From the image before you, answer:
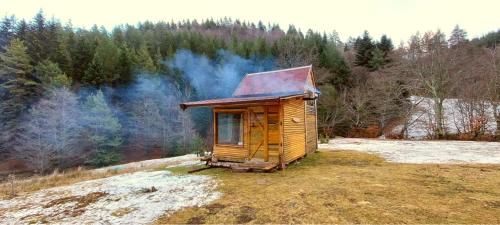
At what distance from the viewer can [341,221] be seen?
390cm

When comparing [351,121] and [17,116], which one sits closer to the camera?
[17,116]

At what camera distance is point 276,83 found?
38.4 ft

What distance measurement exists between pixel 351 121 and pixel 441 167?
16.5 meters

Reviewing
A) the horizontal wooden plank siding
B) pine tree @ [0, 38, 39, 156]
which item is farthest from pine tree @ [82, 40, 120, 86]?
the horizontal wooden plank siding

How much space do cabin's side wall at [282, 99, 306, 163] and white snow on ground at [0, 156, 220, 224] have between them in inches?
113

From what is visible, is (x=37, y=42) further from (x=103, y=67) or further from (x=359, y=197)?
(x=359, y=197)

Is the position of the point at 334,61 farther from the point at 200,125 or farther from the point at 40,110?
the point at 40,110

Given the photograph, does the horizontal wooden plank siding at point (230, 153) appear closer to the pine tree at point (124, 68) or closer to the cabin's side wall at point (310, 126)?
the cabin's side wall at point (310, 126)

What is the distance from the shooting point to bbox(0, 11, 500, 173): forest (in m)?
18.3

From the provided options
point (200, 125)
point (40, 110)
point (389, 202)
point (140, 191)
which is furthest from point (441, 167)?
point (40, 110)

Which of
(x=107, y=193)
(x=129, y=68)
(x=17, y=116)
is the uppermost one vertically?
(x=129, y=68)

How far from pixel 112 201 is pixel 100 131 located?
19.4m

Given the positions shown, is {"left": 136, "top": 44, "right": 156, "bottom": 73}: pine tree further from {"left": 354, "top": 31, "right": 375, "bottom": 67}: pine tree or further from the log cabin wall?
{"left": 354, "top": 31, "right": 375, "bottom": 67}: pine tree

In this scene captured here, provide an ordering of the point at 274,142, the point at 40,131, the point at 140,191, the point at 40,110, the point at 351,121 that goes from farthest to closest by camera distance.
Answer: the point at 351,121, the point at 40,110, the point at 40,131, the point at 274,142, the point at 140,191
